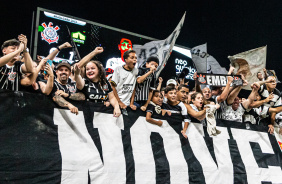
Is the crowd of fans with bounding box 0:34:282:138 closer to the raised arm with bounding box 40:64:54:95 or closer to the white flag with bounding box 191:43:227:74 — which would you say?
the raised arm with bounding box 40:64:54:95

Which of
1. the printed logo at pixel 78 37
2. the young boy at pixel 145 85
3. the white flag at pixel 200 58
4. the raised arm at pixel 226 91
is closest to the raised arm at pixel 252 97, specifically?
the raised arm at pixel 226 91

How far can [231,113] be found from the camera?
231 inches

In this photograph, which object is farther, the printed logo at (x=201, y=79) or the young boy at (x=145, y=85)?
the printed logo at (x=201, y=79)

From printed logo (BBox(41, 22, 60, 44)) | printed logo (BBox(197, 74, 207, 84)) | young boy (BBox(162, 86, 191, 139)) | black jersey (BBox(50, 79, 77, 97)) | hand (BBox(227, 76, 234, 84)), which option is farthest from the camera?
printed logo (BBox(41, 22, 60, 44))

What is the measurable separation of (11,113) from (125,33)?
8.59 m

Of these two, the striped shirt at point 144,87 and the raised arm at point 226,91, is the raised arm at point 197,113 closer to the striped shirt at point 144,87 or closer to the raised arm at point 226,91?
the striped shirt at point 144,87

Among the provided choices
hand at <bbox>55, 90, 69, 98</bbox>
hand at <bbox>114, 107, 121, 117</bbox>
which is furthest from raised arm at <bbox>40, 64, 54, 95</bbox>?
hand at <bbox>114, 107, 121, 117</bbox>

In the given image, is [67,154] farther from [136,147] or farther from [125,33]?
[125,33]

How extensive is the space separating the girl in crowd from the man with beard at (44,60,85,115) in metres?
0.17

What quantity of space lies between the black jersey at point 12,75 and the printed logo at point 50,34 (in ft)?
18.9

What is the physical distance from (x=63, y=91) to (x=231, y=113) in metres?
3.61

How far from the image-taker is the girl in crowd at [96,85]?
4.23 metres

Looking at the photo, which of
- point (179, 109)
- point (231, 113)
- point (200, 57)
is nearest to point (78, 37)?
point (200, 57)

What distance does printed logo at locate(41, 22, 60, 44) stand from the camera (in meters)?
9.14
